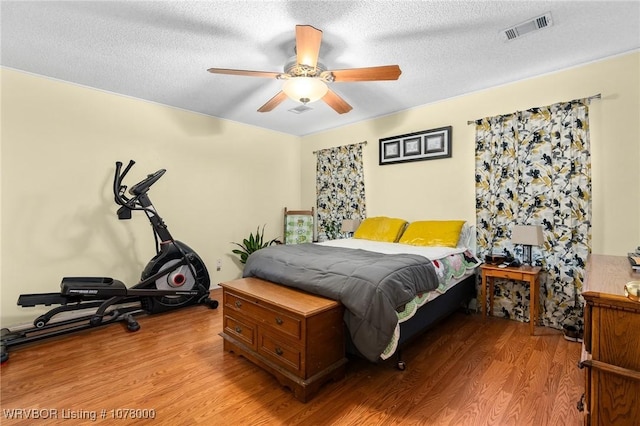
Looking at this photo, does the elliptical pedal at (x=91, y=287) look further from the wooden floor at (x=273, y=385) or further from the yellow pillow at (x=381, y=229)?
the yellow pillow at (x=381, y=229)

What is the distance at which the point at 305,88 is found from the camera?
7.53ft

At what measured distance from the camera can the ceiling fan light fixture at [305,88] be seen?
2.26 metres

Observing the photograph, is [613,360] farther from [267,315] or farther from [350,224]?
[350,224]

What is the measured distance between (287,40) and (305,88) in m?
0.45

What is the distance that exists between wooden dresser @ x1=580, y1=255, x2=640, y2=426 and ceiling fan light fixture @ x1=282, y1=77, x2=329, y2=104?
206cm

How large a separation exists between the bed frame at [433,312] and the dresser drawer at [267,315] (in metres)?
0.45

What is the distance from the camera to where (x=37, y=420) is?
1666 millimetres

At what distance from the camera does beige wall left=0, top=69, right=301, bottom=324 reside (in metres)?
2.90

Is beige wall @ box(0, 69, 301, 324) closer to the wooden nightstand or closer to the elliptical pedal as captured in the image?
the elliptical pedal

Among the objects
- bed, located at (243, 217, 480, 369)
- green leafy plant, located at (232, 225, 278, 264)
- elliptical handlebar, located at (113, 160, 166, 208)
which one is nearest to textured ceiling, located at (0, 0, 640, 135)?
elliptical handlebar, located at (113, 160, 166, 208)

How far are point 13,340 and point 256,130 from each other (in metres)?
3.75

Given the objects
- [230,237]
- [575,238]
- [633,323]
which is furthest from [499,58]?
[230,237]

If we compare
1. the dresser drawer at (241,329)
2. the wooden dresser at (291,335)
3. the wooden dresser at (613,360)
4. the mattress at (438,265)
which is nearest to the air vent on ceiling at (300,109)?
the mattress at (438,265)

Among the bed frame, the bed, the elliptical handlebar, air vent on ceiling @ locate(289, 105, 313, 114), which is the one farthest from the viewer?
air vent on ceiling @ locate(289, 105, 313, 114)
